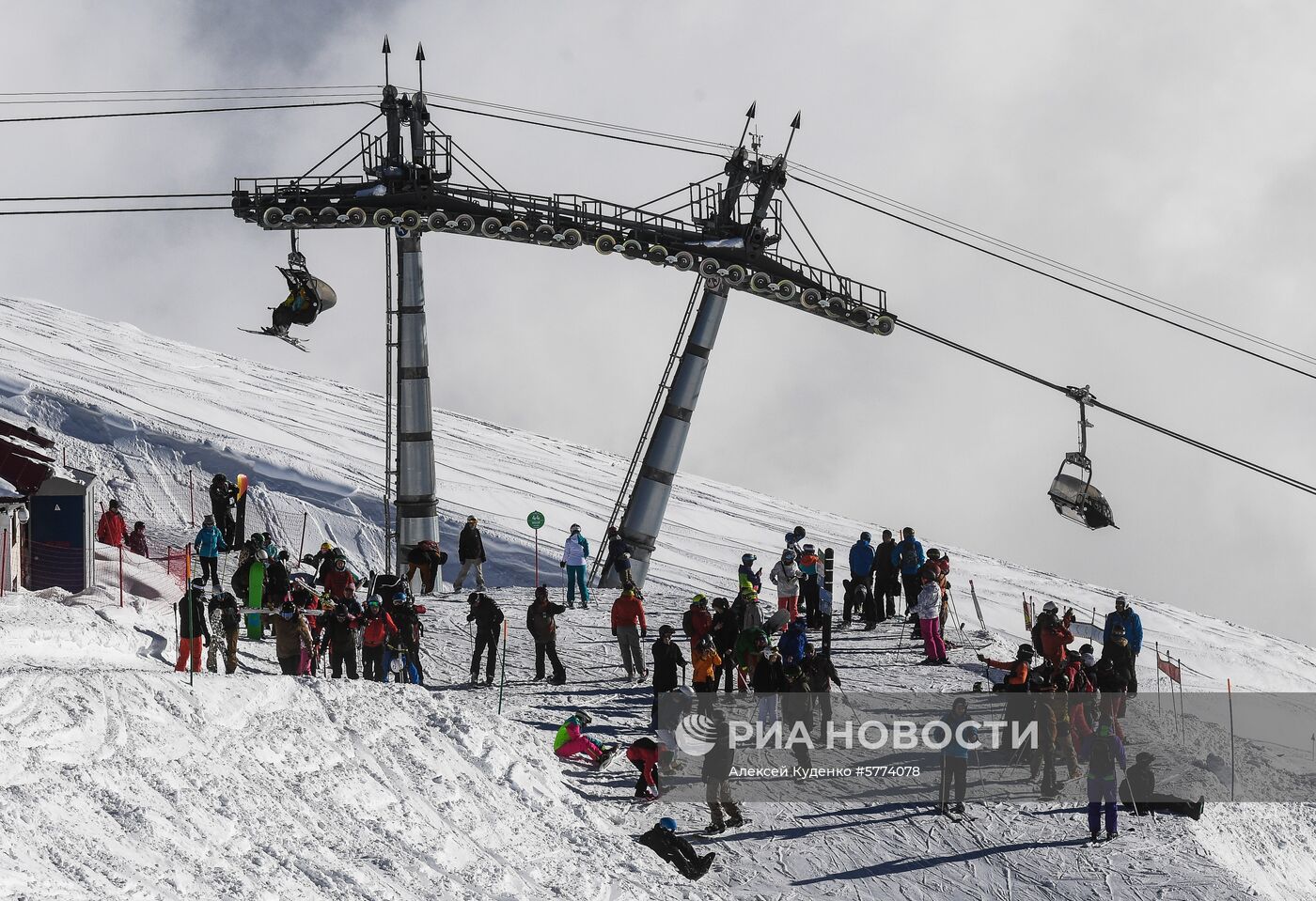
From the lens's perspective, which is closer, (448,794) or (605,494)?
(448,794)

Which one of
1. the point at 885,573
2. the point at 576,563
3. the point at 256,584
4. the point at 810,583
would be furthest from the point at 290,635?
the point at 885,573

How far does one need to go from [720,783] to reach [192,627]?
6.42 m

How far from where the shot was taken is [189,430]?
170 feet

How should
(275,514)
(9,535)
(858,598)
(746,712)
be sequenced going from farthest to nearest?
(275,514) < (858,598) < (9,535) < (746,712)

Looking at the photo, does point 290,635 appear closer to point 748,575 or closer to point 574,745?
point 574,745

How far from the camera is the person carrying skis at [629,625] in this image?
2273 centimetres

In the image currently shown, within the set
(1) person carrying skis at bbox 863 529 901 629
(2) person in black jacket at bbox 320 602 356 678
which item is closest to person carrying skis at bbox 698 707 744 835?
(2) person in black jacket at bbox 320 602 356 678

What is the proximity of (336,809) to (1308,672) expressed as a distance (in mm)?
42694

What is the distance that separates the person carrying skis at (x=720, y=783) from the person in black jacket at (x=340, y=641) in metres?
5.00

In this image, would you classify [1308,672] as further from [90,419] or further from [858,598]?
[90,419]

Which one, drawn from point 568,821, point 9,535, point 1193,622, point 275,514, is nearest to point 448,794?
point 568,821

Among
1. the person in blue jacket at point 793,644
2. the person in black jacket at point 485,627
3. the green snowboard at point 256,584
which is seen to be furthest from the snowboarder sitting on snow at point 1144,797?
the green snowboard at point 256,584

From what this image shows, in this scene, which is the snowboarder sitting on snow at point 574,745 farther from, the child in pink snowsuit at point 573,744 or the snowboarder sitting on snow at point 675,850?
the snowboarder sitting on snow at point 675,850

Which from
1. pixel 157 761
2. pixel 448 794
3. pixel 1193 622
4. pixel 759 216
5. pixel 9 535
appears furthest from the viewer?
pixel 1193 622
